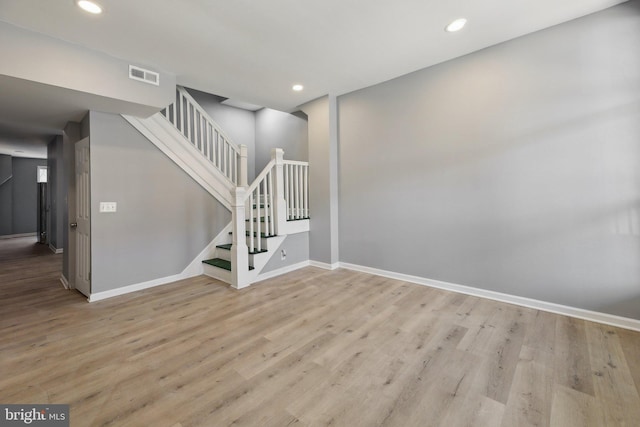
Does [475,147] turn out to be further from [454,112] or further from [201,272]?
[201,272]

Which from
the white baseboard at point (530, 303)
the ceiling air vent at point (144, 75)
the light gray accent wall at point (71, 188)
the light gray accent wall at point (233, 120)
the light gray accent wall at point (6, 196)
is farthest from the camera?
the light gray accent wall at point (6, 196)

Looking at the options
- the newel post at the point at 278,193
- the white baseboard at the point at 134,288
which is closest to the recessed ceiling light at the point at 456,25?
the newel post at the point at 278,193

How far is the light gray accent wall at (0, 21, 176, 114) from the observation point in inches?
89.0

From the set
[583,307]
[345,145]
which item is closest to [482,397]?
[583,307]

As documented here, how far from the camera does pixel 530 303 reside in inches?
107

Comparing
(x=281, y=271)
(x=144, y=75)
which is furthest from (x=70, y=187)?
(x=281, y=271)

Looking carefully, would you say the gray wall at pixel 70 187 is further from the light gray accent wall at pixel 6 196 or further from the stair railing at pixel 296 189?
the light gray accent wall at pixel 6 196

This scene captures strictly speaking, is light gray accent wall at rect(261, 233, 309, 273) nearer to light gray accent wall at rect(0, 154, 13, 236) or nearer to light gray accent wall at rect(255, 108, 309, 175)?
light gray accent wall at rect(255, 108, 309, 175)

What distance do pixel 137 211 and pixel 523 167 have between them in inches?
186

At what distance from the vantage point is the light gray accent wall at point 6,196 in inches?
299

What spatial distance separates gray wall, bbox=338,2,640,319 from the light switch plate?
3496 mm

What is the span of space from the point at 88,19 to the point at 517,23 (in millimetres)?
3980

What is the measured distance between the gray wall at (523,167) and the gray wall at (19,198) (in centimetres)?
1107

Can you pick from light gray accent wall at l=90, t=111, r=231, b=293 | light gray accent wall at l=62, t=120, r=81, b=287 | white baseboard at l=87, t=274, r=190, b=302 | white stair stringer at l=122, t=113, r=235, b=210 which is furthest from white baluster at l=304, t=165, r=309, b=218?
light gray accent wall at l=62, t=120, r=81, b=287
